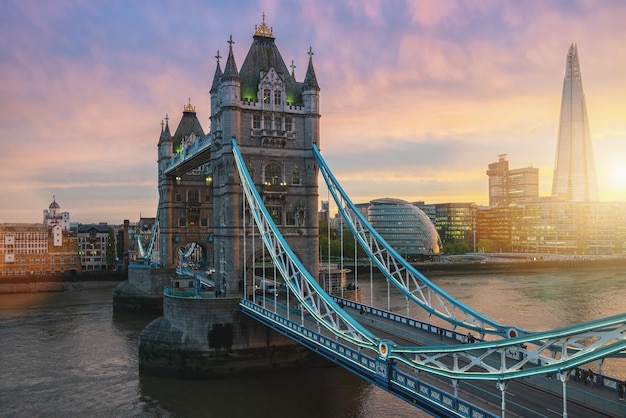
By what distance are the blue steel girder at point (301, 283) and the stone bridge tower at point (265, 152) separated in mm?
1567

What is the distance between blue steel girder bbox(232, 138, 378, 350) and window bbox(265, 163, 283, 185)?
2529mm

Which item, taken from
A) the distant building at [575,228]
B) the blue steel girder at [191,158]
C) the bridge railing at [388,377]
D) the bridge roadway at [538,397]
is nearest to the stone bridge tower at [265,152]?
the blue steel girder at [191,158]

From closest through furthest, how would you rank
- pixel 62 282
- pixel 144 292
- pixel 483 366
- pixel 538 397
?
1. pixel 483 366
2. pixel 538 397
3. pixel 144 292
4. pixel 62 282

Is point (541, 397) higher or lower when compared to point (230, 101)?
lower

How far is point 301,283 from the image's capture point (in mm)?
30766

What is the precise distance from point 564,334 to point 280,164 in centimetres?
3056

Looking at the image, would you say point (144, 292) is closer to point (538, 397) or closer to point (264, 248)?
point (264, 248)

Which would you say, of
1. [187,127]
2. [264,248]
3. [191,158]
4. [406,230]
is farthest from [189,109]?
[406,230]

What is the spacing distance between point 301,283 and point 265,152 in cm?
1434

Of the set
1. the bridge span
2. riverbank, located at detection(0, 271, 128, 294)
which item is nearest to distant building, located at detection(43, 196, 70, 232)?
riverbank, located at detection(0, 271, 128, 294)

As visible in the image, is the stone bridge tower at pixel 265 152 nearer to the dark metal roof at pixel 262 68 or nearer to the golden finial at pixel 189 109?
the dark metal roof at pixel 262 68

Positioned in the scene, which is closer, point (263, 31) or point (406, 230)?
point (263, 31)

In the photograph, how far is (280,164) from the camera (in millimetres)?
42562

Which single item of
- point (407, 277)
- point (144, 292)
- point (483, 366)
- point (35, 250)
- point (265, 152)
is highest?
point (265, 152)
